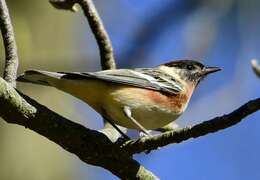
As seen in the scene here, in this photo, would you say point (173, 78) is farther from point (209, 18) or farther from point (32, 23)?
point (32, 23)

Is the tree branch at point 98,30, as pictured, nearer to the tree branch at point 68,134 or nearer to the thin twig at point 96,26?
the thin twig at point 96,26

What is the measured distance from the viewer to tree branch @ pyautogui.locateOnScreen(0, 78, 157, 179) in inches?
128

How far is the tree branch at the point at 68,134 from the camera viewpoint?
10.7ft

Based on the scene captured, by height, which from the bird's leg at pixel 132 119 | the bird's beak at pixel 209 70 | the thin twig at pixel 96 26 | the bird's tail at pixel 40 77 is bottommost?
the bird's leg at pixel 132 119

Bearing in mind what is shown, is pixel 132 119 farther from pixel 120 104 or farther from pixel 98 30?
pixel 98 30

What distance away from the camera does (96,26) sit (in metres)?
4.62

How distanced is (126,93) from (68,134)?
107cm

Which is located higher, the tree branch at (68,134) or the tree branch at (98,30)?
the tree branch at (98,30)

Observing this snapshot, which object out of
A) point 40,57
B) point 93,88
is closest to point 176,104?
point 93,88

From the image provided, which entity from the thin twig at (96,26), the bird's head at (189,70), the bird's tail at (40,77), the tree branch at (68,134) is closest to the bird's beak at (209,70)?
the bird's head at (189,70)

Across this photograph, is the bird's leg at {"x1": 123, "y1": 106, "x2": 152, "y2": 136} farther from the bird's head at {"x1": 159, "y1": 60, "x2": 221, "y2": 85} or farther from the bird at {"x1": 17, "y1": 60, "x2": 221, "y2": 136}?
the bird's head at {"x1": 159, "y1": 60, "x2": 221, "y2": 85}

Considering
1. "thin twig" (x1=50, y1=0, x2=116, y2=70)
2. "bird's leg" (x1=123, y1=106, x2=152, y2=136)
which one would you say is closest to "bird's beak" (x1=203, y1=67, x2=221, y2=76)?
"thin twig" (x1=50, y1=0, x2=116, y2=70)

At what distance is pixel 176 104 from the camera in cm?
470

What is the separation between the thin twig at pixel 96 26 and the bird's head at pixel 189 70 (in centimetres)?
74
